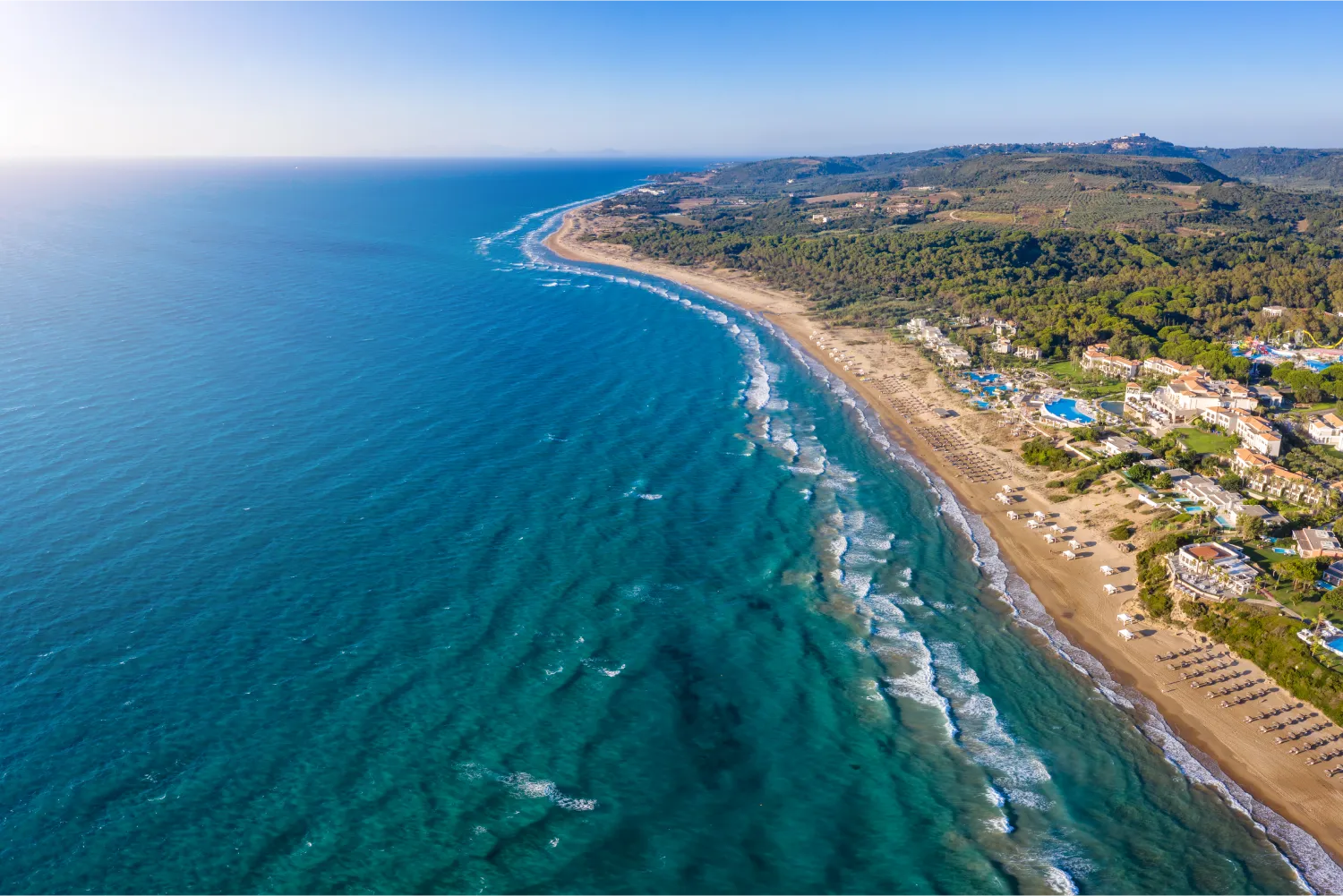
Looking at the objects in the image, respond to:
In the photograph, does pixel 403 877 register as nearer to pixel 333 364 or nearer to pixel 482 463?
pixel 482 463

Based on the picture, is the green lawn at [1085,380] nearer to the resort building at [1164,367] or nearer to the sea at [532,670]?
the resort building at [1164,367]

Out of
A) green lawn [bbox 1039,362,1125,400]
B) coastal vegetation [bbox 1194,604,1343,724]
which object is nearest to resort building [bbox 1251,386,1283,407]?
green lawn [bbox 1039,362,1125,400]

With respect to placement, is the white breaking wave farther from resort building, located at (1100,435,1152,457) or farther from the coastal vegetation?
resort building, located at (1100,435,1152,457)

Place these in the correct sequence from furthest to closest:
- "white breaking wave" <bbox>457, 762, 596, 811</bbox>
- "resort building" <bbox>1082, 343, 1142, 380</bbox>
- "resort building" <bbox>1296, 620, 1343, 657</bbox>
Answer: "resort building" <bbox>1082, 343, 1142, 380</bbox> → "resort building" <bbox>1296, 620, 1343, 657</bbox> → "white breaking wave" <bbox>457, 762, 596, 811</bbox>

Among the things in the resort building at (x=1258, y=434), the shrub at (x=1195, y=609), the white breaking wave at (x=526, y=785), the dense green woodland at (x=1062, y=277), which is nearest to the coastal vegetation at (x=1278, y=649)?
the shrub at (x=1195, y=609)

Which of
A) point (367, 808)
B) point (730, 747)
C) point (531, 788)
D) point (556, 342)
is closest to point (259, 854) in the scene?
point (367, 808)

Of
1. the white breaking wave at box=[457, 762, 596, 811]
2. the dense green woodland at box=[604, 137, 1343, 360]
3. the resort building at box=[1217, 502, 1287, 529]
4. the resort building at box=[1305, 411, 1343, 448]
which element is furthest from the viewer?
the dense green woodland at box=[604, 137, 1343, 360]
